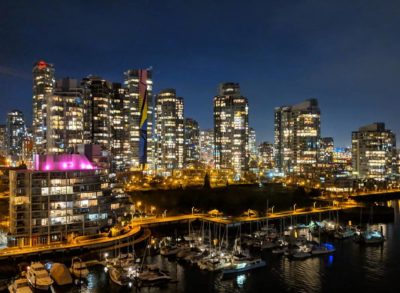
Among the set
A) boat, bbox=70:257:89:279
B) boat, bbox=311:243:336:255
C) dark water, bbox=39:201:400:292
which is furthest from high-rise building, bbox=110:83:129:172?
boat, bbox=70:257:89:279

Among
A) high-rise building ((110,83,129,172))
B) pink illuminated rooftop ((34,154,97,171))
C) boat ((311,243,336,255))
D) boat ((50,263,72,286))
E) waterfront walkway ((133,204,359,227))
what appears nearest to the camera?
boat ((50,263,72,286))

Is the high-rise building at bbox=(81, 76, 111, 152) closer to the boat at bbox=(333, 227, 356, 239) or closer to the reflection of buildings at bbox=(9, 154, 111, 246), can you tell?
the reflection of buildings at bbox=(9, 154, 111, 246)

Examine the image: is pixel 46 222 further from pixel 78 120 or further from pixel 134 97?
pixel 134 97

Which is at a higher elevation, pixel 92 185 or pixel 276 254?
pixel 92 185

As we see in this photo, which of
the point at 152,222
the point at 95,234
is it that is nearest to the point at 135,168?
the point at 152,222

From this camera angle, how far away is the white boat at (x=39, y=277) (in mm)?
38406

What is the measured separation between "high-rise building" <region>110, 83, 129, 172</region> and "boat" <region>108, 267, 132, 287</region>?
124 metres

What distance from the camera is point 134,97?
621ft

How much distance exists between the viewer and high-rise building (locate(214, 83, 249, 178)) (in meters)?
192

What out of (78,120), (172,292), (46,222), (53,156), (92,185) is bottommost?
(172,292)

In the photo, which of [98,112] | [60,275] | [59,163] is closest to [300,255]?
[60,275]

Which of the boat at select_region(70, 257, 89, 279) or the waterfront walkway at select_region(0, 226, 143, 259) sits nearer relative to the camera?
the boat at select_region(70, 257, 89, 279)

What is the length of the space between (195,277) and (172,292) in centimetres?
502

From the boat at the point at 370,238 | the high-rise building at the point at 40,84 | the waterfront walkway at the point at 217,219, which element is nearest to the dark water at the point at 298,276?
the boat at the point at 370,238
